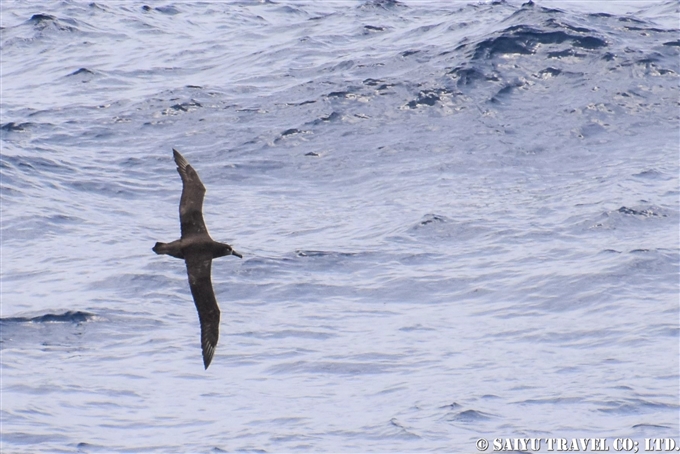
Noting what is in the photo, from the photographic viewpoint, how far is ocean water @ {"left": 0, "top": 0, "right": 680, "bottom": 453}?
15.6 m

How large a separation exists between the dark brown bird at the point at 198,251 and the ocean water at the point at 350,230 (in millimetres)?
3178

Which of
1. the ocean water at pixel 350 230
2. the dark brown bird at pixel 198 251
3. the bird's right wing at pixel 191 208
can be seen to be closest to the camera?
the dark brown bird at pixel 198 251

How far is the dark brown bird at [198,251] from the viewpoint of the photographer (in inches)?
452

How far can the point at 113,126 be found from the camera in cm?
2431

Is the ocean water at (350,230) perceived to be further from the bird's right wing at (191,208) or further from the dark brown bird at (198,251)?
the bird's right wing at (191,208)

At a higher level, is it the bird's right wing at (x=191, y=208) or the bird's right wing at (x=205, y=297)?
the bird's right wing at (x=191, y=208)

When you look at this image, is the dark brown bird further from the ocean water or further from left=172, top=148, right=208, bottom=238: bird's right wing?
the ocean water

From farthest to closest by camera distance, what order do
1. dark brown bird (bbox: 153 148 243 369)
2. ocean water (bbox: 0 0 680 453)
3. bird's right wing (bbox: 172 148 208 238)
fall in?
ocean water (bbox: 0 0 680 453), bird's right wing (bbox: 172 148 208 238), dark brown bird (bbox: 153 148 243 369)

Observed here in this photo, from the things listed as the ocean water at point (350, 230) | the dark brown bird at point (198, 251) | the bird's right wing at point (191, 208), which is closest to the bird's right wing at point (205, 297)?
the dark brown bird at point (198, 251)

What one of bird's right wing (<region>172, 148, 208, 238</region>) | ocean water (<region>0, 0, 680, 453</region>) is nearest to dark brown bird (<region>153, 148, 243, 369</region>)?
bird's right wing (<region>172, 148, 208, 238</region>)

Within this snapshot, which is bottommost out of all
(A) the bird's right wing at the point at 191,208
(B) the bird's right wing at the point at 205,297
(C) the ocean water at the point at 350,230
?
(C) the ocean water at the point at 350,230

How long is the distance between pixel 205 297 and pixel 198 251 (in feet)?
1.64

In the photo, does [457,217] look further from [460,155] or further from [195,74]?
[195,74]

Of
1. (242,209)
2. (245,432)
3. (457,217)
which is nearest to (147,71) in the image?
(242,209)
